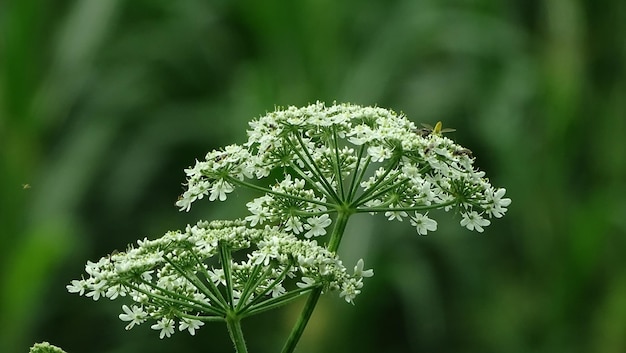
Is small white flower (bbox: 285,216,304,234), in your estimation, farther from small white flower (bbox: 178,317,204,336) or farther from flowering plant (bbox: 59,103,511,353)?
small white flower (bbox: 178,317,204,336)

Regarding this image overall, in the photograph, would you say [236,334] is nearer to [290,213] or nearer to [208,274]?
[208,274]

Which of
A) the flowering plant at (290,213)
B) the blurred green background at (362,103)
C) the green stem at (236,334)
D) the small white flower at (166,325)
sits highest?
the blurred green background at (362,103)

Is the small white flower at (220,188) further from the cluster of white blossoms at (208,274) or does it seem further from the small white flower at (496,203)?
the small white flower at (496,203)

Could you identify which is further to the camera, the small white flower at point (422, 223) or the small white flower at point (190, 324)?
the small white flower at point (422, 223)

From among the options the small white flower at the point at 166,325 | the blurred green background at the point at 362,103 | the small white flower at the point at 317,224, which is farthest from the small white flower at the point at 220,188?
the blurred green background at the point at 362,103

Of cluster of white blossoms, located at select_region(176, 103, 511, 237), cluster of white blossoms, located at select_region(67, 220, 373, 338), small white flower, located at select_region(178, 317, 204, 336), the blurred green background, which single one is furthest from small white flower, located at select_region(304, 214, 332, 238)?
the blurred green background

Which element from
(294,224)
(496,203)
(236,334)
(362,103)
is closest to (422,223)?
(496,203)
